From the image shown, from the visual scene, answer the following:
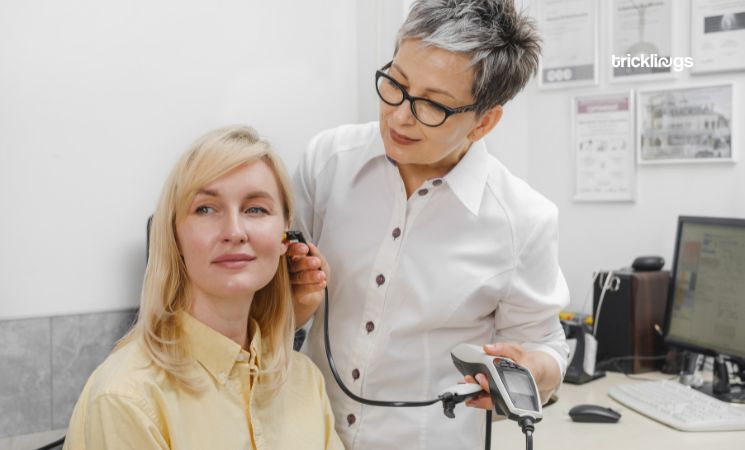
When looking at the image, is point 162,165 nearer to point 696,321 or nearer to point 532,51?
point 532,51

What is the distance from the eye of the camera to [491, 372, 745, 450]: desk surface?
179 cm

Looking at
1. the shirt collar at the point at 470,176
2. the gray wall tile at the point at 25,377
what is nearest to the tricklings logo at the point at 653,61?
the shirt collar at the point at 470,176

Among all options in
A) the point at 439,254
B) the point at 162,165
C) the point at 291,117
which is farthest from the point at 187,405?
the point at 291,117

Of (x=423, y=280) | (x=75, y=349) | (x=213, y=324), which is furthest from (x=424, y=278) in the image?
(x=75, y=349)

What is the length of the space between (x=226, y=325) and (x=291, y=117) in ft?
3.08

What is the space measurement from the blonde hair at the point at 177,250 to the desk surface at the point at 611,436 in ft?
2.43

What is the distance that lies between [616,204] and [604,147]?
208 millimetres

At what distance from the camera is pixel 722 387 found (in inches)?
84.4

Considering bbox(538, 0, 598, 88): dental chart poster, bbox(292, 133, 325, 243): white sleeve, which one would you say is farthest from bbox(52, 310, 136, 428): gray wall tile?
bbox(538, 0, 598, 88): dental chart poster

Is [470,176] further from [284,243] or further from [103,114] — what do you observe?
[103,114]

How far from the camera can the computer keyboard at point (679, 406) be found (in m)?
1.89

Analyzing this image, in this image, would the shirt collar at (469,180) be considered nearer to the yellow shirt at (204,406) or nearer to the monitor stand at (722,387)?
the yellow shirt at (204,406)

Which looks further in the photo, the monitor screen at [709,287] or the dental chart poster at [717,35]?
the dental chart poster at [717,35]

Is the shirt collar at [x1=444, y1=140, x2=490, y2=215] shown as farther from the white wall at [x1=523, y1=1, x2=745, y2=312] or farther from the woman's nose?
the white wall at [x1=523, y1=1, x2=745, y2=312]
